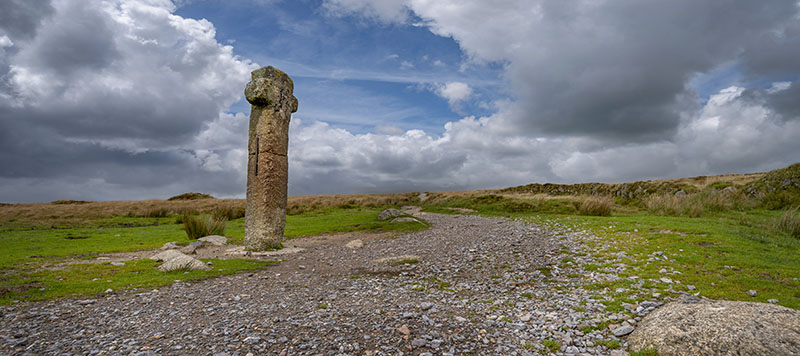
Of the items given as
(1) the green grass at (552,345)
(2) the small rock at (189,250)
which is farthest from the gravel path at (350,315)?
(2) the small rock at (189,250)

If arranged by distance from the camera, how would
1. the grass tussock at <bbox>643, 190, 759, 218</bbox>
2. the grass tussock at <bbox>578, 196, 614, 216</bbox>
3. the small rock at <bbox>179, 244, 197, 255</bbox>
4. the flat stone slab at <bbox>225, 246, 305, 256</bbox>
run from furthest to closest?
the grass tussock at <bbox>578, 196, 614, 216</bbox>, the grass tussock at <bbox>643, 190, 759, 218</bbox>, the small rock at <bbox>179, 244, 197, 255</bbox>, the flat stone slab at <bbox>225, 246, 305, 256</bbox>

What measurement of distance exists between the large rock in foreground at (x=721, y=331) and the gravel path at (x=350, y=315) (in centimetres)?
58

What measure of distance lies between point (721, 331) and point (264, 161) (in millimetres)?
14147

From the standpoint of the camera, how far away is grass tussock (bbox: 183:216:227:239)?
59.2 ft

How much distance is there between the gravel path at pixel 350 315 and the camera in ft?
17.8

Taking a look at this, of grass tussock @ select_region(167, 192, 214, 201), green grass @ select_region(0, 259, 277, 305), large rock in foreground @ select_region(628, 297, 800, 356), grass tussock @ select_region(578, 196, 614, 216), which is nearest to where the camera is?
large rock in foreground @ select_region(628, 297, 800, 356)

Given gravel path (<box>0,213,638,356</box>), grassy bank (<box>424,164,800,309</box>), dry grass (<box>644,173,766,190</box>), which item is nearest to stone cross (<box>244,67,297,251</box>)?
gravel path (<box>0,213,638,356</box>)

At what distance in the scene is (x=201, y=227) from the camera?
18469 millimetres

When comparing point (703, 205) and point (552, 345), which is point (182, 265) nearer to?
point (552, 345)

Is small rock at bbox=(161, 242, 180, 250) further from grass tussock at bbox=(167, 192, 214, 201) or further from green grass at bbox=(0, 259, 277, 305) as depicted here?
grass tussock at bbox=(167, 192, 214, 201)

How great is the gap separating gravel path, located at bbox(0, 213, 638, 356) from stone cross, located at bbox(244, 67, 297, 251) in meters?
3.80

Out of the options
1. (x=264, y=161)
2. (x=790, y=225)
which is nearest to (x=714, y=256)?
(x=790, y=225)

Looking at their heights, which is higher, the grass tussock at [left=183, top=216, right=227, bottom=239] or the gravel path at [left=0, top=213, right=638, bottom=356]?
the grass tussock at [left=183, top=216, right=227, bottom=239]

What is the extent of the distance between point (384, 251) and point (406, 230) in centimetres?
586
